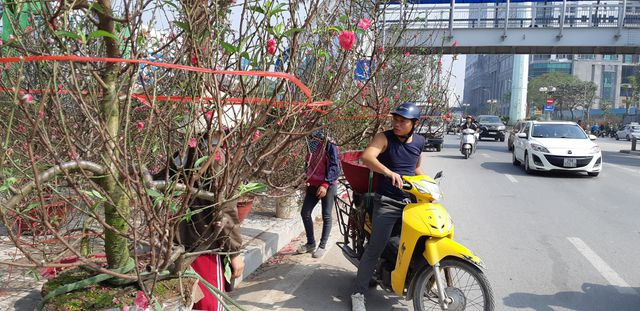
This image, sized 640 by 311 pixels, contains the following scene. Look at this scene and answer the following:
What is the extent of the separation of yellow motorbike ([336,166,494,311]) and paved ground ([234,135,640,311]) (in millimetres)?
489

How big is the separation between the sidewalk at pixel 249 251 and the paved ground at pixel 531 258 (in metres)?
0.15

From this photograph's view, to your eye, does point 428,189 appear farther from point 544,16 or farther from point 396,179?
point 544,16

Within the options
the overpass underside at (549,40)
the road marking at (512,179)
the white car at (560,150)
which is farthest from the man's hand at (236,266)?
the overpass underside at (549,40)

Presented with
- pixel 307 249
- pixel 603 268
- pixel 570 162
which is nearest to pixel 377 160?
pixel 307 249

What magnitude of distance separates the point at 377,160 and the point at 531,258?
2.91m

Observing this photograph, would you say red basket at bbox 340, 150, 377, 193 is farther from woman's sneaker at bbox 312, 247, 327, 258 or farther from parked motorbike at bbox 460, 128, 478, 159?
parked motorbike at bbox 460, 128, 478, 159

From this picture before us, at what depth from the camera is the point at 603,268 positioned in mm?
5457

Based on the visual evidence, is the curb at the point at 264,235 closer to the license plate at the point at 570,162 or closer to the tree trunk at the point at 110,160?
the tree trunk at the point at 110,160

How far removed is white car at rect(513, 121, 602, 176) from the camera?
42.5 feet

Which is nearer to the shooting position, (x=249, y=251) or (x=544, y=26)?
(x=249, y=251)

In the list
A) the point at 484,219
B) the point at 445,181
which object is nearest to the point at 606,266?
the point at 484,219

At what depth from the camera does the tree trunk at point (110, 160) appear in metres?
2.43

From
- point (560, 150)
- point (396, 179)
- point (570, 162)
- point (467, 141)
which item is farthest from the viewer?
point (467, 141)

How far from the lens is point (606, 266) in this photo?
218 inches
